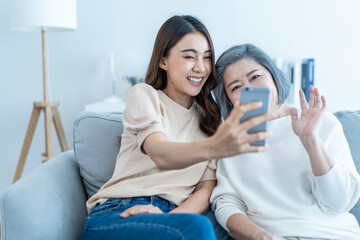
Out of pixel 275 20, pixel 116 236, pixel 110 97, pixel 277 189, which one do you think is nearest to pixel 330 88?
pixel 275 20

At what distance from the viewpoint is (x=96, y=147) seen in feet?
5.28

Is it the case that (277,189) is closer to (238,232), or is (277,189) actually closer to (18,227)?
(238,232)

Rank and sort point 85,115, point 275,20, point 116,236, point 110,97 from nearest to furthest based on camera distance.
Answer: point 116,236
point 85,115
point 110,97
point 275,20

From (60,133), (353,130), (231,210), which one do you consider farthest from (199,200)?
(60,133)

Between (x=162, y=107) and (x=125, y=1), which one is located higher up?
(x=125, y=1)

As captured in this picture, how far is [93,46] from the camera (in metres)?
3.13

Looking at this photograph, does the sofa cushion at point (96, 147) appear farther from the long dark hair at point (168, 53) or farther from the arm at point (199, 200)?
the arm at point (199, 200)

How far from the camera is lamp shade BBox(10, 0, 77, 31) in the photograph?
102 inches

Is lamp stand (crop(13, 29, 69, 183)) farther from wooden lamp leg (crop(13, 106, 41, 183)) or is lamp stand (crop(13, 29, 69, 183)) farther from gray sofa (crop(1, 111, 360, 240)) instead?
gray sofa (crop(1, 111, 360, 240))

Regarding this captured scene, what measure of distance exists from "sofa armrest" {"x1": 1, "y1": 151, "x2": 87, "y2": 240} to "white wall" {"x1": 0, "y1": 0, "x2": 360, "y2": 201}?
65.0 inches

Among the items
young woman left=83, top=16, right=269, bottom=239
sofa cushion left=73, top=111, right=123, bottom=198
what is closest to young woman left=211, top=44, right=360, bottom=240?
young woman left=83, top=16, right=269, bottom=239

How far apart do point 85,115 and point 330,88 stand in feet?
7.31

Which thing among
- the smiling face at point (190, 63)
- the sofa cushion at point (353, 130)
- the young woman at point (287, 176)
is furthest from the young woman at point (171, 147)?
the sofa cushion at point (353, 130)

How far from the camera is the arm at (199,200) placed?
1.36 metres
